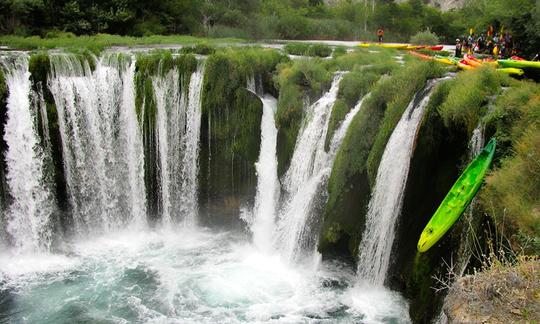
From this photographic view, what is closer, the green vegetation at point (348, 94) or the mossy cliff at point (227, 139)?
the green vegetation at point (348, 94)

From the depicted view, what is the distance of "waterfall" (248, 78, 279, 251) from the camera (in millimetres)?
13414

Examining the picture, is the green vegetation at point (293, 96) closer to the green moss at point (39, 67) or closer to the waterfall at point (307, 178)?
the waterfall at point (307, 178)

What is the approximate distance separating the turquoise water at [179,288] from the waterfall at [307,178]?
0.54 m

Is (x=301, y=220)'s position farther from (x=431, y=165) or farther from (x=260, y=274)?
(x=431, y=165)

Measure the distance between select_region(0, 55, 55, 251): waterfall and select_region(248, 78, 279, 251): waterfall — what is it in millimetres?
5181

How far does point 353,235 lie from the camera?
11273 millimetres

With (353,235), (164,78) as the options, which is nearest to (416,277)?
(353,235)

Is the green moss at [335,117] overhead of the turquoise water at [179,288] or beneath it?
overhead

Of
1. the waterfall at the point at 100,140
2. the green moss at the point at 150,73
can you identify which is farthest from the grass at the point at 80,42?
the green moss at the point at 150,73

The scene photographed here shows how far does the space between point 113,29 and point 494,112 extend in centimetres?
1994

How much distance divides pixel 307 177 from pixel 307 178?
23 mm

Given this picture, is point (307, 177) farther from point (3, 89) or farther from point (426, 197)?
point (3, 89)

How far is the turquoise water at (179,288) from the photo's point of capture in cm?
1019

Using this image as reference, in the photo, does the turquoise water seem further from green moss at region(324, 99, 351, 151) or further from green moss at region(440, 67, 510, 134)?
green moss at region(440, 67, 510, 134)
